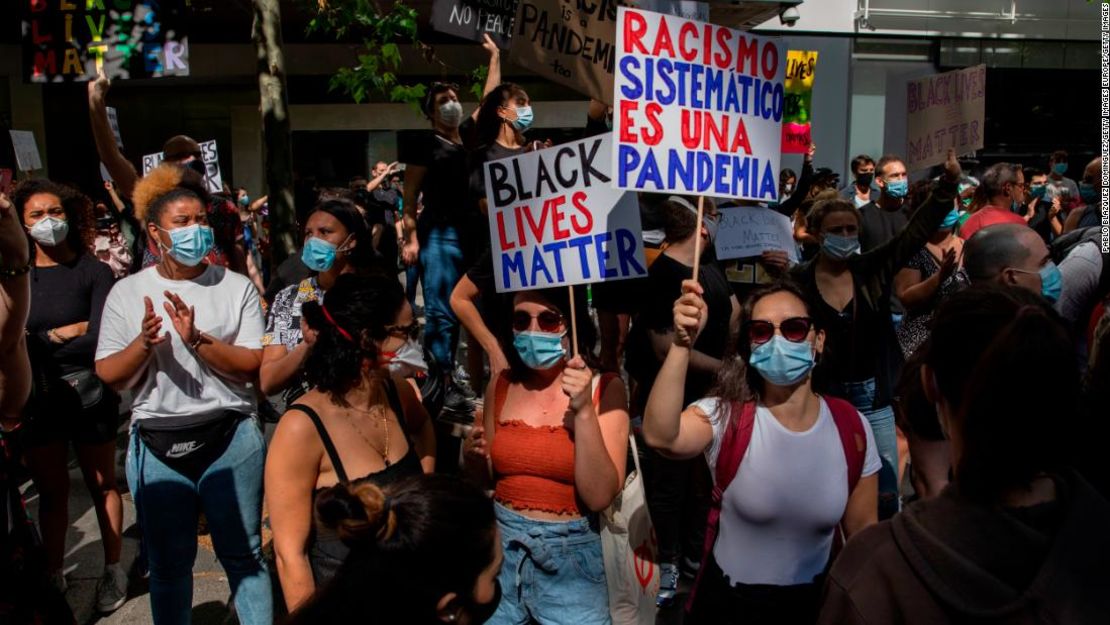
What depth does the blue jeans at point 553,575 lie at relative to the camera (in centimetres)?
323

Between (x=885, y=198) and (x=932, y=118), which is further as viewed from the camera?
(x=885, y=198)

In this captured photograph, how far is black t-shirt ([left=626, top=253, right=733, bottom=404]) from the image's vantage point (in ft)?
15.5

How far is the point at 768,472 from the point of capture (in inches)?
116

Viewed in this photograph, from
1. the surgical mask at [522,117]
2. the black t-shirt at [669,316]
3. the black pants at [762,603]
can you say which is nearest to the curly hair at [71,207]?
the surgical mask at [522,117]

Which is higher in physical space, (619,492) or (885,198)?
(885,198)

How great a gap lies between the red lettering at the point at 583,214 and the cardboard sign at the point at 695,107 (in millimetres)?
367

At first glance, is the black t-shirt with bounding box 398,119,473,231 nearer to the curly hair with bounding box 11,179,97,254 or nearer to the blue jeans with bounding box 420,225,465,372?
the blue jeans with bounding box 420,225,465,372

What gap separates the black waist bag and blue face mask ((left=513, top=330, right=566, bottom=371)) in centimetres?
126

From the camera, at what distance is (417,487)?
210cm

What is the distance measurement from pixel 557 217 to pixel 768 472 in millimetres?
1329

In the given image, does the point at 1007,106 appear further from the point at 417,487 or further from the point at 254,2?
the point at 417,487

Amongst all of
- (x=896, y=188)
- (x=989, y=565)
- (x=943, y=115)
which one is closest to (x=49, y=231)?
(x=989, y=565)

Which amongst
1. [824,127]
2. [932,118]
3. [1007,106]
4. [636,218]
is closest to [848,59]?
[824,127]

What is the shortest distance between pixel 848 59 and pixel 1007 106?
139 inches
